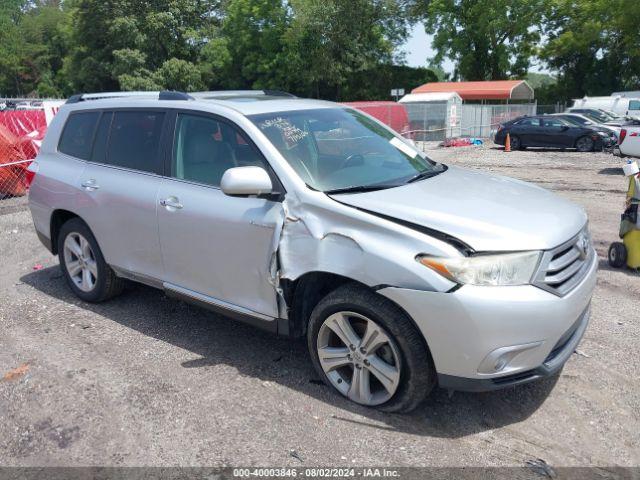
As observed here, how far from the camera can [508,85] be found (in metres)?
41.1

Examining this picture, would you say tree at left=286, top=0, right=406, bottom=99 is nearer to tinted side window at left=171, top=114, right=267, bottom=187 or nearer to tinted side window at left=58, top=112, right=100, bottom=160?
tinted side window at left=58, top=112, right=100, bottom=160

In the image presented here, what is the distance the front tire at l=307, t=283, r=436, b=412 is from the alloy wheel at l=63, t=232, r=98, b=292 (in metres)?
2.49

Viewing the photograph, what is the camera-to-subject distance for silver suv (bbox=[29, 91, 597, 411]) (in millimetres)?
3102

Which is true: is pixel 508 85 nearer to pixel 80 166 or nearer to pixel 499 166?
pixel 499 166

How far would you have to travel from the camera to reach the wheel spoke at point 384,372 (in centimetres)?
Answer: 337

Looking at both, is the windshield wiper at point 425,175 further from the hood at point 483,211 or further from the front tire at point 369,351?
the front tire at point 369,351

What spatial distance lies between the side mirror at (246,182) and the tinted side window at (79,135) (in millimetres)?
2067

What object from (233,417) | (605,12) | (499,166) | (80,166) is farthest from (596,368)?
(605,12)

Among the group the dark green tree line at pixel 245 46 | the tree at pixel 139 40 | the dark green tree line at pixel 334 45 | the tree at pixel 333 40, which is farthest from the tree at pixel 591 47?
the tree at pixel 139 40

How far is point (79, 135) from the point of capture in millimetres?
5270

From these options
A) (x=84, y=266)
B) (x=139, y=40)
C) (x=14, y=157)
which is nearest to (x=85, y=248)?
(x=84, y=266)

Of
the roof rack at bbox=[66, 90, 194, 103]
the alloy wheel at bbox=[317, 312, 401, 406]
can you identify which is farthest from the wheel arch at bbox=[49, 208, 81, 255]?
the alloy wheel at bbox=[317, 312, 401, 406]

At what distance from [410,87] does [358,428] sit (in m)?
51.5

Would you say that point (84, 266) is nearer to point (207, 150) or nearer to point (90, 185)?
point (90, 185)
